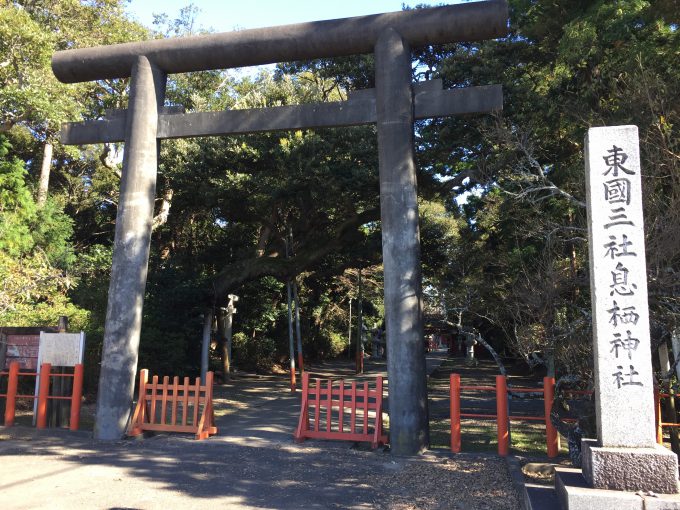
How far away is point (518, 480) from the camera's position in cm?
654

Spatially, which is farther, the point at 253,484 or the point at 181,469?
the point at 181,469

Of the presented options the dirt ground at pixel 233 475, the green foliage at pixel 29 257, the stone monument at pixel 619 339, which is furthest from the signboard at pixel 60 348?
the stone monument at pixel 619 339

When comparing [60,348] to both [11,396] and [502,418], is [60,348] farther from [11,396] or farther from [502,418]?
[502,418]

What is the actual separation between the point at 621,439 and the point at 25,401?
13.4 metres

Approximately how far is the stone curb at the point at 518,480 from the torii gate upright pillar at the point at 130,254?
605cm

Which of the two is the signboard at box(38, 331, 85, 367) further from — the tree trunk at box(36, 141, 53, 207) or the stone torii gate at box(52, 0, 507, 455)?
the tree trunk at box(36, 141, 53, 207)

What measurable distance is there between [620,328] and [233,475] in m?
4.82

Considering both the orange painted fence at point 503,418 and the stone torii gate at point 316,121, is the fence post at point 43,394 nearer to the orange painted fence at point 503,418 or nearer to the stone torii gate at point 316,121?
the stone torii gate at point 316,121

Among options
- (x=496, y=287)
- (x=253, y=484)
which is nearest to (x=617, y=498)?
(x=253, y=484)

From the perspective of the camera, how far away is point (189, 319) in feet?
57.5

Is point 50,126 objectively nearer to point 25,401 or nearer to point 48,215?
point 48,215

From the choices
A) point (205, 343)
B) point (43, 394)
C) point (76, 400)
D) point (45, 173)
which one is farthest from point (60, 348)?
point (45, 173)

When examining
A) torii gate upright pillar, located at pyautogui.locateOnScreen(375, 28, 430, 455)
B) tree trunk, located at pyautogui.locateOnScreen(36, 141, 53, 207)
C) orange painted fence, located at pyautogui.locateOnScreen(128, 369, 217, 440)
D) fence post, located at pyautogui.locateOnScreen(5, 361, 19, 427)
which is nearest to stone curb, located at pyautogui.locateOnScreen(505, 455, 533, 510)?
torii gate upright pillar, located at pyautogui.locateOnScreen(375, 28, 430, 455)

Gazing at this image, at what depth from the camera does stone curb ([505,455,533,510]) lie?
532 centimetres
